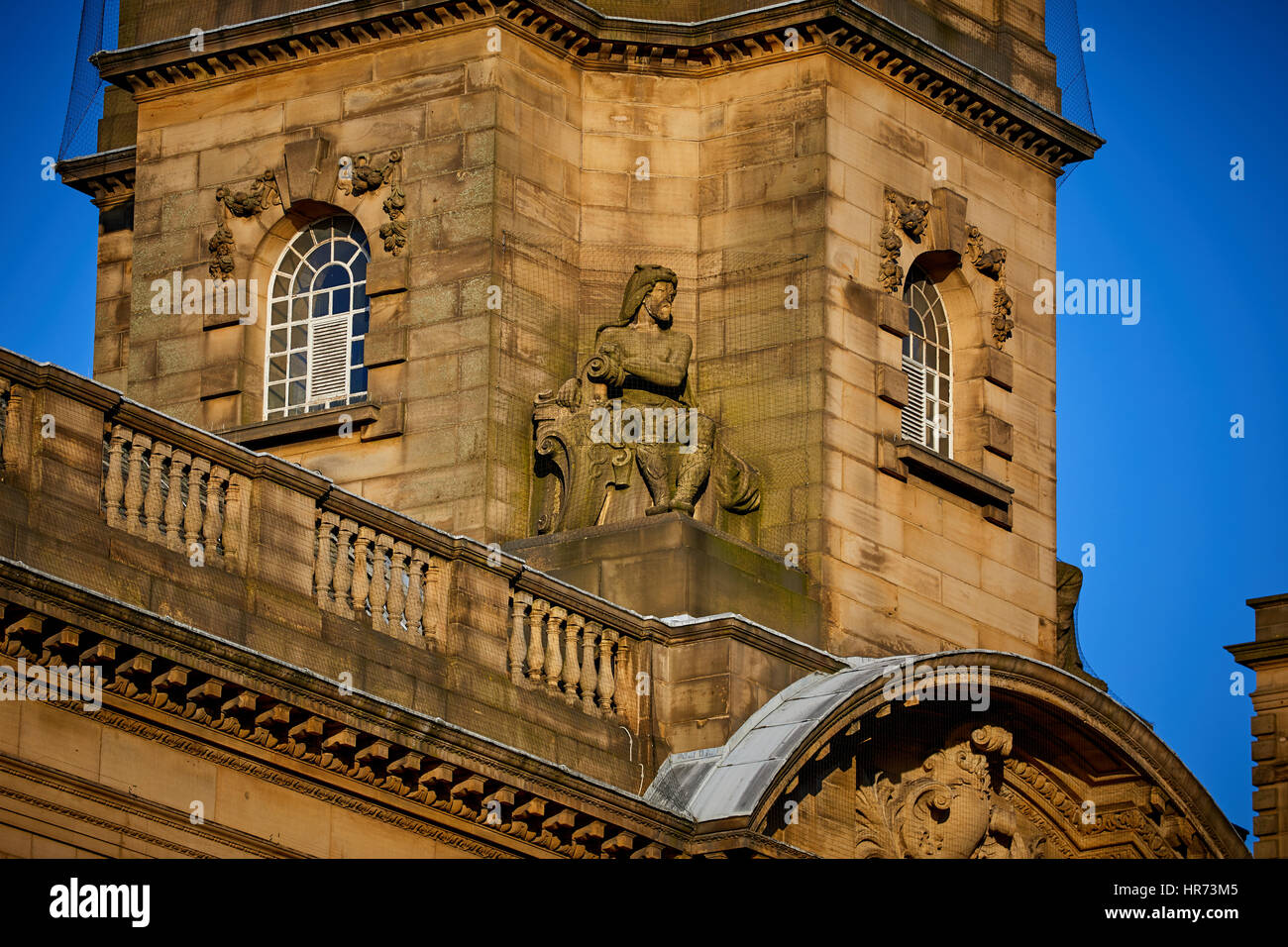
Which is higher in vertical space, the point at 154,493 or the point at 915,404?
the point at 915,404

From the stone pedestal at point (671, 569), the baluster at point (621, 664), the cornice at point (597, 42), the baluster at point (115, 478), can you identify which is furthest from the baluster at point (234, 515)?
the cornice at point (597, 42)

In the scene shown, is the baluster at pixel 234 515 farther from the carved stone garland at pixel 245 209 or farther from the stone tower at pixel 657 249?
the carved stone garland at pixel 245 209

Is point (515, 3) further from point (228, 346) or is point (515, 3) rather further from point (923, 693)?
point (923, 693)

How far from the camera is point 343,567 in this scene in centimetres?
3147

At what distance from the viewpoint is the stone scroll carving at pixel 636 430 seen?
3684 cm

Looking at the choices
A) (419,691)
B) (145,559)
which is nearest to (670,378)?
(419,691)

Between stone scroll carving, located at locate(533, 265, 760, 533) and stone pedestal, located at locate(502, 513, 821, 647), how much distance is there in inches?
21.8

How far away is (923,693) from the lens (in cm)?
3491

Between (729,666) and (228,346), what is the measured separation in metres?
7.98

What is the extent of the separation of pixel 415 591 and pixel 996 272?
441 inches

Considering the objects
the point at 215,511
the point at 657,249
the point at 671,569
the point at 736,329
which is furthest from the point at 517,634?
the point at 657,249

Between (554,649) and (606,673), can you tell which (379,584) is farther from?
(606,673)

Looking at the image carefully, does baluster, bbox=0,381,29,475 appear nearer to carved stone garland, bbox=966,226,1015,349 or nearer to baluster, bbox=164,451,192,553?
baluster, bbox=164,451,192,553

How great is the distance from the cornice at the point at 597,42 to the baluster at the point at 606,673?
7.81 metres
